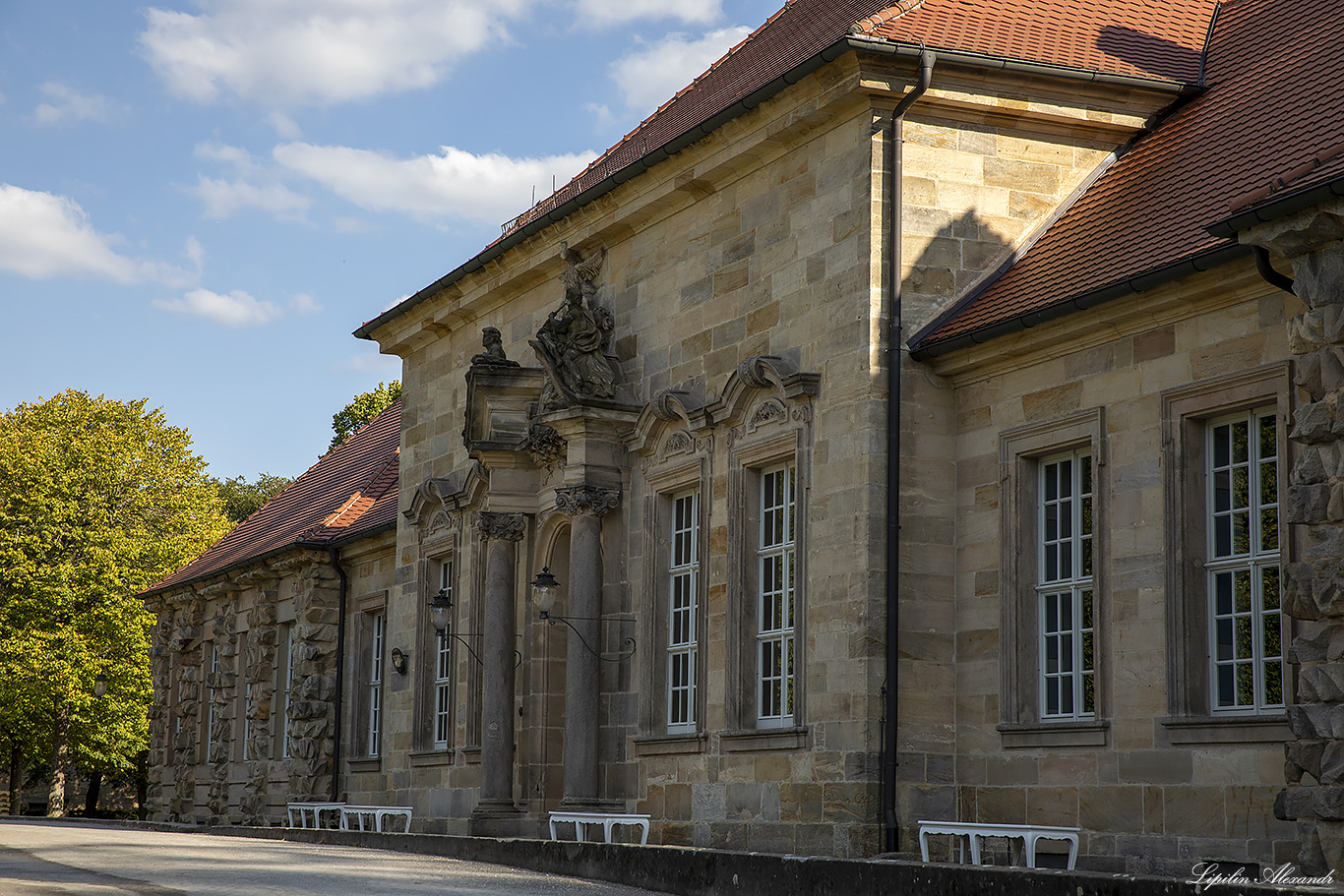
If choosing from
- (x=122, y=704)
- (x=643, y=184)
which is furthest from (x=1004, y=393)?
(x=122, y=704)

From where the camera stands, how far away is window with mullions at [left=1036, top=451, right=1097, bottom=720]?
536 inches

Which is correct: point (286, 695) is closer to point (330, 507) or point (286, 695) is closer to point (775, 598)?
point (330, 507)

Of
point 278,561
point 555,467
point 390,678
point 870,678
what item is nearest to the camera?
point 870,678

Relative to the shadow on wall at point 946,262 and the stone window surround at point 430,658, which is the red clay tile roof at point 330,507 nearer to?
the stone window surround at point 430,658

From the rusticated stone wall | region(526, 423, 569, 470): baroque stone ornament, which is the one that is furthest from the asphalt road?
the rusticated stone wall

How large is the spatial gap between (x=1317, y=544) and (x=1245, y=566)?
1.92 metres

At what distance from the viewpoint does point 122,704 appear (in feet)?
134

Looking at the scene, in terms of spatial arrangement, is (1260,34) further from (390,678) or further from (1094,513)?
(390,678)

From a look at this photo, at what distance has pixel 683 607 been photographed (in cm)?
1798

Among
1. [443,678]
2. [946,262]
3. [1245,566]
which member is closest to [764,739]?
[946,262]

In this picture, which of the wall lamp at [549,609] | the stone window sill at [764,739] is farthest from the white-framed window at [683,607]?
the stone window sill at [764,739]

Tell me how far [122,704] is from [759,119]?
1156 inches

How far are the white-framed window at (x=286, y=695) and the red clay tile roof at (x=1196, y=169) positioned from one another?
17574 mm

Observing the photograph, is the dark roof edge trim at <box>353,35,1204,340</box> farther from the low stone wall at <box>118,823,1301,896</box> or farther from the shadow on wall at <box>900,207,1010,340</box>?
the low stone wall at <box>118,823,1301,896</box>
